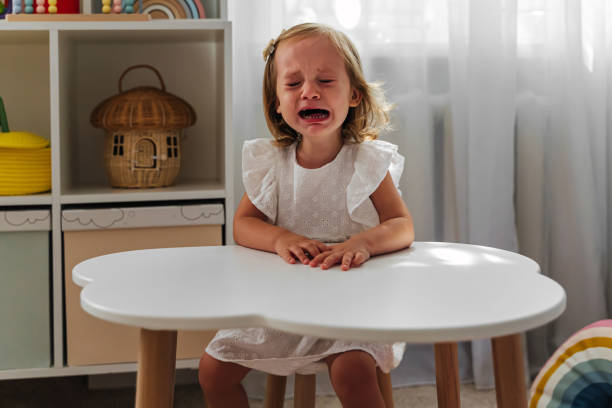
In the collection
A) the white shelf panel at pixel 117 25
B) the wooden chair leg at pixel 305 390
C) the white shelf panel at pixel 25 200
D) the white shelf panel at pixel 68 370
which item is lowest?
the white shelf panel at pixel 68 370

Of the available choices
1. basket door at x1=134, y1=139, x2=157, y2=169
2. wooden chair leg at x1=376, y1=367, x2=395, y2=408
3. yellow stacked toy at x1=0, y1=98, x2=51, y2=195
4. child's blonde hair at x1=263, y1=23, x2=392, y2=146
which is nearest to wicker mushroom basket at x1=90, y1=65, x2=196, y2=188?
basket door at x1=134, y1=139, x2=157, y2=169

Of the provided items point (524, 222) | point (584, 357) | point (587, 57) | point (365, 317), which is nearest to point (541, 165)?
point (524, 222)

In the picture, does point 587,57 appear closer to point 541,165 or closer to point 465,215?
point 541,165

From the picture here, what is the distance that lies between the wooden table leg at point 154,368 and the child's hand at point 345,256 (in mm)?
226

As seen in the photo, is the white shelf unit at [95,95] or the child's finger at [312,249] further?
the white shelf unit at [95,95]

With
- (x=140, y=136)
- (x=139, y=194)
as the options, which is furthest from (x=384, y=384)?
(x=140, y=136)

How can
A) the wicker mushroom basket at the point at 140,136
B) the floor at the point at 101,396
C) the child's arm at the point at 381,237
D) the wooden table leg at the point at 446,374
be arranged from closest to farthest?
1. the child's arm at the point at 381,237
2. the wooden table leg at the point at 446,374
3. the wicker mushroom basket at the point at 140,136
4. the floor at the point at 101,396

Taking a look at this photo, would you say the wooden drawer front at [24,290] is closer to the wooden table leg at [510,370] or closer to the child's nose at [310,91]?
the child's nose at [310,91]

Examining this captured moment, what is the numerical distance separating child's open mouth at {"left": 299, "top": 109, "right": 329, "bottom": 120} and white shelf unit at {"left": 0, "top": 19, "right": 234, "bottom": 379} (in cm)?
36

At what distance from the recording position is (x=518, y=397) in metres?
0.83

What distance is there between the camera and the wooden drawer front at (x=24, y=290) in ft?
4.71

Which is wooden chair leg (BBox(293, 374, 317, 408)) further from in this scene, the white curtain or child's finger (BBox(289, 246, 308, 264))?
the white curtain

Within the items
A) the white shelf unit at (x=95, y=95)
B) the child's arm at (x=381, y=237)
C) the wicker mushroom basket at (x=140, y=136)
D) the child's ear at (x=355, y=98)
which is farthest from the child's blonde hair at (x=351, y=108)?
the wicker mushroom basket at (x=140, y=136)

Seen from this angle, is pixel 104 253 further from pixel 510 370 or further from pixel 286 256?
pixel 510 370
